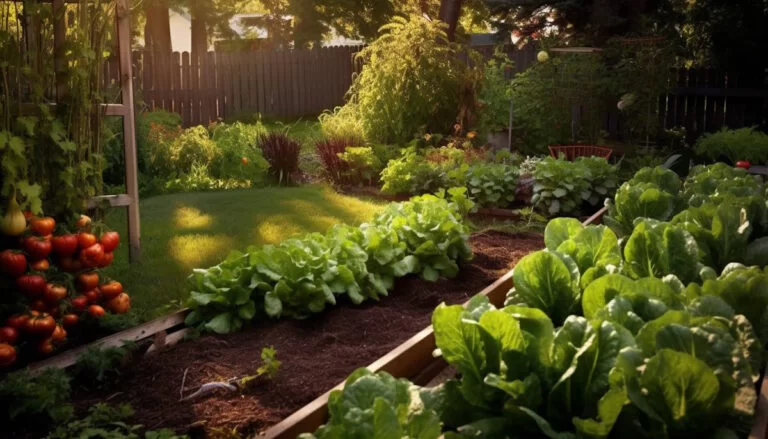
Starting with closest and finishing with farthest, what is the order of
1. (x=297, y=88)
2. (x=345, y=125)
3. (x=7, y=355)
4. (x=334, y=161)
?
(x=7, y=355) < (x=334, y=161) < (x=345, y=125) < (x=297, y=88)

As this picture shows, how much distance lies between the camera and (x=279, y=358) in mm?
3906

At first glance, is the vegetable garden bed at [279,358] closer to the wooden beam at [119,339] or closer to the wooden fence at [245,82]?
the wooden beam at [119,339]

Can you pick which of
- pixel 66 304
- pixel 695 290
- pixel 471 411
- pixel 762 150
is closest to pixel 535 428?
pixel 471 411

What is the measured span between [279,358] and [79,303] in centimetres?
124

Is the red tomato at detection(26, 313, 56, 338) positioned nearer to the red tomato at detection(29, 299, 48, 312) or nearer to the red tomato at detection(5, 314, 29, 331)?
the red tomato at detection(5, 314, 29, 331)

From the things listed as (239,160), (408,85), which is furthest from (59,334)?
(408,85)

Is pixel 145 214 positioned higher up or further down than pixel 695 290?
further down

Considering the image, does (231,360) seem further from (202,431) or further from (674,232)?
(674,232)

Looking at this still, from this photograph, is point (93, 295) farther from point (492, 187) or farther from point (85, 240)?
point (492, 187)

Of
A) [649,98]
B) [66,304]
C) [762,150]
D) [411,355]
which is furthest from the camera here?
[649,98]

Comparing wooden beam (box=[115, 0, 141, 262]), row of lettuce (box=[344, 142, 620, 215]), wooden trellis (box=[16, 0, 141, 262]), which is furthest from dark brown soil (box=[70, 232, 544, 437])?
row of lettuce (box=[344, 142, 620, 215])

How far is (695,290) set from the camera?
280cm

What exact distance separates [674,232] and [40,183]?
3.50 m

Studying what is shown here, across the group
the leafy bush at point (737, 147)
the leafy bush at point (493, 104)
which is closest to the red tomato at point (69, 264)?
the leafy bush at point (493, 104)
